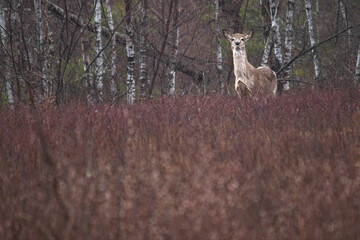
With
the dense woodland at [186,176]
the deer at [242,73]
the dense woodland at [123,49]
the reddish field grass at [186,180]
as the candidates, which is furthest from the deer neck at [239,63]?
the reddish field grass at [186,180]

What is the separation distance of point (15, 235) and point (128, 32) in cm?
752

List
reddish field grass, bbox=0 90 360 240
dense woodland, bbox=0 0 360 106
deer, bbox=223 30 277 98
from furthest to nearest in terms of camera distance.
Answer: deer, bbox=223 30 277 98 < dense woodland, bbox=0 0 360 106 < reddish field grass, bbox=0 90 360 240

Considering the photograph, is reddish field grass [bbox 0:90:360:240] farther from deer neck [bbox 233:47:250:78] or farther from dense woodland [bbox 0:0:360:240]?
deer neck [bbox 233:47:250:78]

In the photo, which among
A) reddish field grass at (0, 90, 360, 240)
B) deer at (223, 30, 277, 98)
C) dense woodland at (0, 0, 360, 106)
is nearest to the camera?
reddish field grass at (0, 90, 360, 240)

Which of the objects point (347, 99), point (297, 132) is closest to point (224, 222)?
point (297, 132)

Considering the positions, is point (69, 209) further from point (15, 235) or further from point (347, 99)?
point (347, 99)

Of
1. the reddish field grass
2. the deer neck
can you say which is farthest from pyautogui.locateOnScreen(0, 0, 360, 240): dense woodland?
the deer neck

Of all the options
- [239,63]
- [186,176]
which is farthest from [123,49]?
[186,176]

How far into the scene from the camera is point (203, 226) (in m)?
2.53

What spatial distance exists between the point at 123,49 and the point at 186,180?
10.1 m

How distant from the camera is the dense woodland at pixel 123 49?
7.96 metres

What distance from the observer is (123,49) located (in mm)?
12930

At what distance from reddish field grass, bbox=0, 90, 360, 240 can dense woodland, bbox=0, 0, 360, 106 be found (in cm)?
260

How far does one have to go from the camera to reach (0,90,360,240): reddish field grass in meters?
2.54
